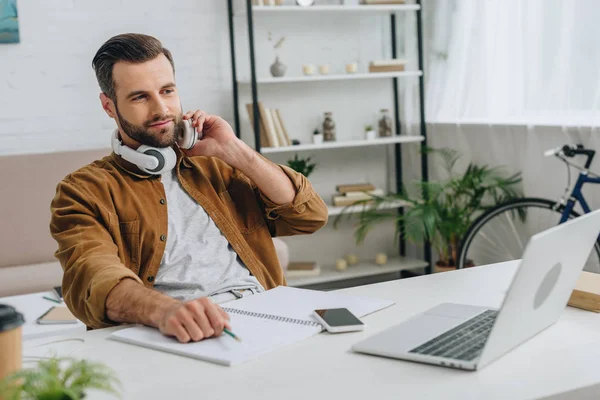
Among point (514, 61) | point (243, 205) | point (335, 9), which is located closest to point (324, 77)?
point (335, 9)

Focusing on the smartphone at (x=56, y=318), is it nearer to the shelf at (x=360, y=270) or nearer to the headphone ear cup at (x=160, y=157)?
the headphone ear cup at (x=160, y=157)

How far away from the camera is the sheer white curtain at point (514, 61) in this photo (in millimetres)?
3361

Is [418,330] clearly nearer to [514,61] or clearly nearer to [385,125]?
[514,61]

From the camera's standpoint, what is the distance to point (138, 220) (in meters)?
1.75

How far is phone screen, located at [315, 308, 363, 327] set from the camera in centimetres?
128

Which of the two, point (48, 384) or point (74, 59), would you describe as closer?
point (48, 384)

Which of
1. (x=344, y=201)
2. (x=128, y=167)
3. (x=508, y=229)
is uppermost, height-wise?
(x=128, y=167)

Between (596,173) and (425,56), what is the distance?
1.50 m

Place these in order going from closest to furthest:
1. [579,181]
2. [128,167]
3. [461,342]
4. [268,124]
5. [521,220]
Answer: [461,342]
[128,167]
[579,181]
[521,220]
[268,124]

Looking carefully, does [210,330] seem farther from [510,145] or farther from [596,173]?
[510,145]

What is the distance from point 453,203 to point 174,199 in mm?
2610

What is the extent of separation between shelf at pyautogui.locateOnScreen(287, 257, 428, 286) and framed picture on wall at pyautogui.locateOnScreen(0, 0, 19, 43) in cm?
190

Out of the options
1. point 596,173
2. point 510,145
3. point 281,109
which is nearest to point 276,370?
point 596,173

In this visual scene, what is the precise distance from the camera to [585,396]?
3.31 ft
